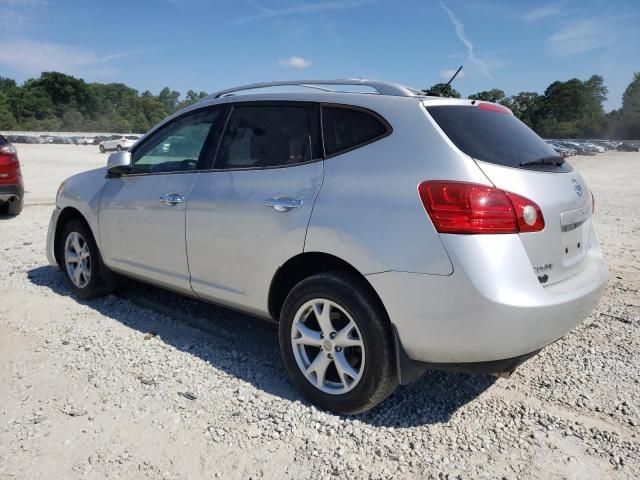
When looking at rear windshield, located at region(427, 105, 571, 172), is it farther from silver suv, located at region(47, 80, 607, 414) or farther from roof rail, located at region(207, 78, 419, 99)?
roof rail, located at region(207, 78, 419, 99)

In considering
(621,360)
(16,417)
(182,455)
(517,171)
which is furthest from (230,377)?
(621,360)

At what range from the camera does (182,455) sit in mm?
2641

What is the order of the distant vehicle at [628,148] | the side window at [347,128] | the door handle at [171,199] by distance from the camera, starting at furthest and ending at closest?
the distant vehicle at [628,148]
the door handle at [171,199]
the side window at [347,128]

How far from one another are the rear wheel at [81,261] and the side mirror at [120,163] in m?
0.77

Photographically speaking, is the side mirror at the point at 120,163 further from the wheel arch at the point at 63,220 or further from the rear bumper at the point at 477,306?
the rear bumper at the point at 477,306

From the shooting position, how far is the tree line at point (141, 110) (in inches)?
3989

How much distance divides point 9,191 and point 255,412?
826 cm

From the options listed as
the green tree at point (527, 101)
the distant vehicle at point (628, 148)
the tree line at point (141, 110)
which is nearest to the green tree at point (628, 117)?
the tree line at point (141, 110)

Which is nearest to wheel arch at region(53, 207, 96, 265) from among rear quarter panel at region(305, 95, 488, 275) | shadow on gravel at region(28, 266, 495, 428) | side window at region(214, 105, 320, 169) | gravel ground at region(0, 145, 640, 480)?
shadow on gravel at region(28, 266, 495, 428)

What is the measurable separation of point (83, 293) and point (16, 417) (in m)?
2.09

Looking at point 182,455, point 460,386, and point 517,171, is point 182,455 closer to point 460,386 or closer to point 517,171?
point 460,386

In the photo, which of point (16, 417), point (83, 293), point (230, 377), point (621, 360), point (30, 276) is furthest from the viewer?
point (30, 276)

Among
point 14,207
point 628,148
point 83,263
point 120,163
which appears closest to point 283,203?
point 120,163

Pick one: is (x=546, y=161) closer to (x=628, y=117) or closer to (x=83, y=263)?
(x=83, y=263)
